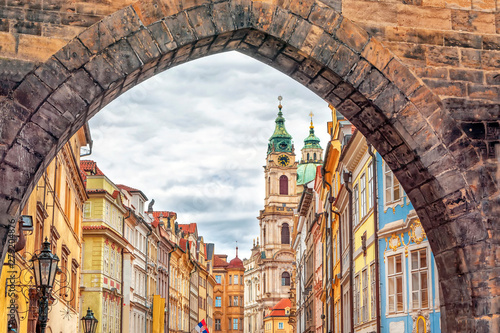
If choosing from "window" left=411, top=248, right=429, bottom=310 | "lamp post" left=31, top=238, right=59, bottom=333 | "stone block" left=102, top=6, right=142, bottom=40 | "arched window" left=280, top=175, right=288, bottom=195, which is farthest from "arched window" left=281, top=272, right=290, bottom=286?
"stone block" left=102, top=6, right=142, bottom=40

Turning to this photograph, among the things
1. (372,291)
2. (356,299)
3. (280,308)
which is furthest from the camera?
(280,308)

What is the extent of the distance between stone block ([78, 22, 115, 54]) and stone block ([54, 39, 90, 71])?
0.06m

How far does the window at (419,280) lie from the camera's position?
624 inches

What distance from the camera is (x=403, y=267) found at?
16766mm

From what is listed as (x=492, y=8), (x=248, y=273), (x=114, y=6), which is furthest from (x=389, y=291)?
(x=248, y=273)

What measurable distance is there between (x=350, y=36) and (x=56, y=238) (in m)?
15.5

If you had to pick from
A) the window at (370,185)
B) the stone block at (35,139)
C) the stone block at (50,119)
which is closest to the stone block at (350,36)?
the stone block at (50,119)

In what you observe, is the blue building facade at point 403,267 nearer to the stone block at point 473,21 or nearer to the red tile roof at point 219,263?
the stone block at point 473,21

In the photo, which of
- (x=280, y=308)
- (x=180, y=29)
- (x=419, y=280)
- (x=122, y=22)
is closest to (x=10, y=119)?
(x=122, y=22)

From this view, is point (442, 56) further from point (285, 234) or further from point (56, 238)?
point (285, 234)

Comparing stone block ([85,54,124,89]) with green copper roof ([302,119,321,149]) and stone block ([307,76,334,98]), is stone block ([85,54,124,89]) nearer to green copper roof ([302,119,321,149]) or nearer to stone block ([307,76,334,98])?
stone block ([307,76,334,98])

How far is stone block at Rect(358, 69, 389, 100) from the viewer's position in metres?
7.59

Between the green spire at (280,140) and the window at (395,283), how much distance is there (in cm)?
10298

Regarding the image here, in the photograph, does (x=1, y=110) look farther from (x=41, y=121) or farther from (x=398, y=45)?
(x=398, y=45)
